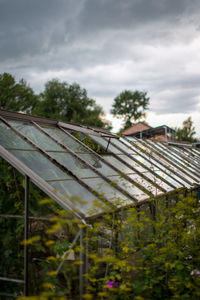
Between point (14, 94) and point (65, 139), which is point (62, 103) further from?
point (65, 139)

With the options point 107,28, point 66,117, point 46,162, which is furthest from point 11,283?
point 66,117

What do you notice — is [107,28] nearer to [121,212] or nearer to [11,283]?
[121,212]

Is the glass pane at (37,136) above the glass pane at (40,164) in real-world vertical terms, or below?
above

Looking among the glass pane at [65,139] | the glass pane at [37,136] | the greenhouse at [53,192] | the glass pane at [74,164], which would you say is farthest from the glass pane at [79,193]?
the glass pane at [65,139]

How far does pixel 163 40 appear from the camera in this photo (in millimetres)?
11016

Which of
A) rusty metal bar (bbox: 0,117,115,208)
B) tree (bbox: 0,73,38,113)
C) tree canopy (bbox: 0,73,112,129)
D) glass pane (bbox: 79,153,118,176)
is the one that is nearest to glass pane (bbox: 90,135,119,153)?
glass pane (bbox: 79,153,118,176)

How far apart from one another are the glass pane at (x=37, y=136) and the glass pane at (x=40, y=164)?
0.65 metres

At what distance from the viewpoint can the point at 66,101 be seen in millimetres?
45969

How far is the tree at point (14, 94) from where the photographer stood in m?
36.3

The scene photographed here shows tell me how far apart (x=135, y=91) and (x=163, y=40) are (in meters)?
44.7

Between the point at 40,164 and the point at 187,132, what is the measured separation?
3929 centimetres

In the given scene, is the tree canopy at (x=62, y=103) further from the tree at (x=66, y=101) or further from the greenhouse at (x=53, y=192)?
the greenhouse at (x=53, y=192)

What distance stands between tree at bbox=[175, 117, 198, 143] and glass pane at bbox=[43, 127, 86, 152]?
35.7 metres

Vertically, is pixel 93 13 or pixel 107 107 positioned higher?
pixel 107 107
